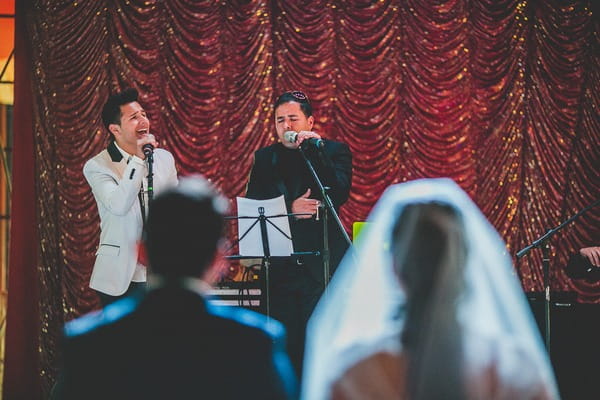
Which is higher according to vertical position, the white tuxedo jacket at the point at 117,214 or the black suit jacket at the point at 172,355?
the white tuxedo jacket at the point at 117,214

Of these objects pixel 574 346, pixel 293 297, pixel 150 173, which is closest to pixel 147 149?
pixel 150 173

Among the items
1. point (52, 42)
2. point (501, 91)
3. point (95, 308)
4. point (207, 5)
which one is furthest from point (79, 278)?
point (501, 91)

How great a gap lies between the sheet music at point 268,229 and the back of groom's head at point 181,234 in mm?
2724

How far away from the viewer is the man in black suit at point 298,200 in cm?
473

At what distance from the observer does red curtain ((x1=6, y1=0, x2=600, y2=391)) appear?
22.1ft

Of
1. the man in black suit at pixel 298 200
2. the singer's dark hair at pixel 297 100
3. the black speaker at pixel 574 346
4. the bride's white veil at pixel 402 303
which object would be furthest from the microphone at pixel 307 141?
the bride's white veil at pixel 402 303

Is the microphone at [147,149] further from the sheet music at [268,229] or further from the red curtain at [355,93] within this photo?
the red curtain at [355,93]

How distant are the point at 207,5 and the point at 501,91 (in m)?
2.68

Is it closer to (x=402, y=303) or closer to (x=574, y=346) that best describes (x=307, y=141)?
(x=574, y=346)

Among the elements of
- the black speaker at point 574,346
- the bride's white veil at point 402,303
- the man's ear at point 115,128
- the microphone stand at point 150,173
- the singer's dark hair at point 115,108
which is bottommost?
the black speaker at point 574,346

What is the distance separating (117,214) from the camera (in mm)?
4387

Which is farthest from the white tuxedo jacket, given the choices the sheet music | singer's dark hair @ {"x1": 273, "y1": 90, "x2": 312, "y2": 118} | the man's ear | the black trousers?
singer's dark hair @ {"x1": 273, "y1": 90, "x2": 312, "y2": 118}

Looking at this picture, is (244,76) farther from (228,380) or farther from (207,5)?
(228,380)

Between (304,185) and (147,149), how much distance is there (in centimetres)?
105
